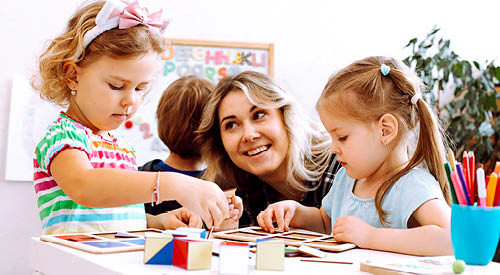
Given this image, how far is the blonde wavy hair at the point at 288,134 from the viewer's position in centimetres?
166

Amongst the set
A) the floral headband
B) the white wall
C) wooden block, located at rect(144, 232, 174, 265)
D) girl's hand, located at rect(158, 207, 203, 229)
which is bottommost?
girl's hand, located at rect(158, 207, 203, 229)

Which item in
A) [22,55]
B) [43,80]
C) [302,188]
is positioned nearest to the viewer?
[43,80]

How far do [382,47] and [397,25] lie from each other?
16 cm

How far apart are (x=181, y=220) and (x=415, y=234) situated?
22.8 inches

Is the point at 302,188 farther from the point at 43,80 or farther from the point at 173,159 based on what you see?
the point at 43,80

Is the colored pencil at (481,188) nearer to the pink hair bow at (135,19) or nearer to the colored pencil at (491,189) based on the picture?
the colored pencil at (491,189)

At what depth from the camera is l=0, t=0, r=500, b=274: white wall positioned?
251 cm

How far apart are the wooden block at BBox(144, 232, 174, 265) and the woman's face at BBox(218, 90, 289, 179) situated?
3.00 feet

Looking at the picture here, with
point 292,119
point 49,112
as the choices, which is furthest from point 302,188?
point 49,112

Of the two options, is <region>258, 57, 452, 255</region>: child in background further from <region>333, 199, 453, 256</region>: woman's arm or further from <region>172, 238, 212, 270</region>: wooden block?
<region>172, 238, 212, 270</region>: wooden block

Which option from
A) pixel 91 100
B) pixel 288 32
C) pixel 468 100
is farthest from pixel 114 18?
pixel 468 100

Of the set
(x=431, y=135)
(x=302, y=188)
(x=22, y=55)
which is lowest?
(x=302, y=188)

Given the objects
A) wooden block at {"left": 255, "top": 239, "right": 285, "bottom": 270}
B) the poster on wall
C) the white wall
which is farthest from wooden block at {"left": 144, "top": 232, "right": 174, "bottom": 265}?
the white wall

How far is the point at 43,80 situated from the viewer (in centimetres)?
130
